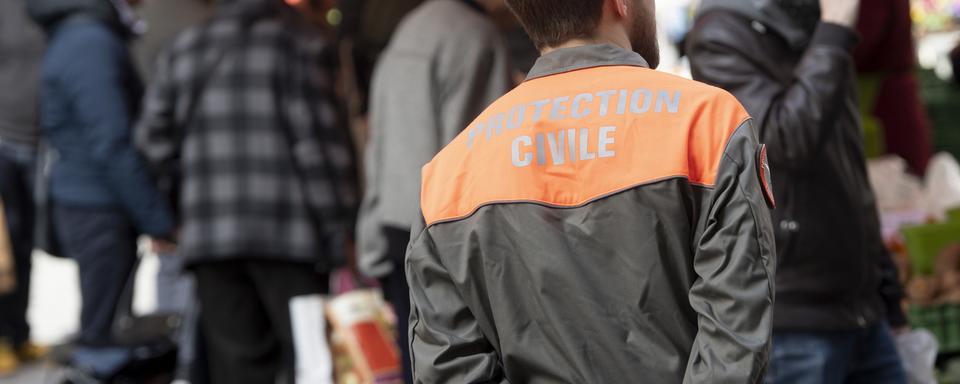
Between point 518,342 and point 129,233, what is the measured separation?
12.6 ft

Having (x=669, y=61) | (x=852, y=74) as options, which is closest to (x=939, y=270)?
(x=852, y=74)

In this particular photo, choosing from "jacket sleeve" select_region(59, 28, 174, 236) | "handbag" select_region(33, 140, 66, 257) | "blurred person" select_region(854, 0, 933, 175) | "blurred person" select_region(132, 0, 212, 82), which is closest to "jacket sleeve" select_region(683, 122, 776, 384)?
"blurred person" select_region(854, 0, 933, 175)

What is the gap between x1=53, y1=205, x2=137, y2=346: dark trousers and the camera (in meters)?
5.46

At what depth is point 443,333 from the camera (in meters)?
2.10

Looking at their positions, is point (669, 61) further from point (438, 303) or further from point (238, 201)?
point (438, 303)

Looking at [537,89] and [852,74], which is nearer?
[537,89]

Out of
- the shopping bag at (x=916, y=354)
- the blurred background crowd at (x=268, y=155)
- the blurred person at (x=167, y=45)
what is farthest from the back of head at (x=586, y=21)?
the blurred person at (x=167, y=45)

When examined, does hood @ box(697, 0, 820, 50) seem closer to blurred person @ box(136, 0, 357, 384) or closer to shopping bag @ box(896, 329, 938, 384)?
shopping bag @ box(896, 329, 938, 384)

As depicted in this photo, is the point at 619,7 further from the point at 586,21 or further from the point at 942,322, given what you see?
the point at 942,322

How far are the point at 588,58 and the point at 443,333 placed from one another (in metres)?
0.54

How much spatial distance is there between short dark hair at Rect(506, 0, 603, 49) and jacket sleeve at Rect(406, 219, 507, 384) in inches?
16.3

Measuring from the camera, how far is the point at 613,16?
2.13m

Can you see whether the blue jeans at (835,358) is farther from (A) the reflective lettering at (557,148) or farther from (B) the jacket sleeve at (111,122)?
(B) the jacket sleeve at (111,122)

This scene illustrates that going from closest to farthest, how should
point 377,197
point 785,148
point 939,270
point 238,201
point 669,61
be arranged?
1. point 785,148
2. point 377,197
3. point 939,270
4. point 238,201
5. point 669,61
